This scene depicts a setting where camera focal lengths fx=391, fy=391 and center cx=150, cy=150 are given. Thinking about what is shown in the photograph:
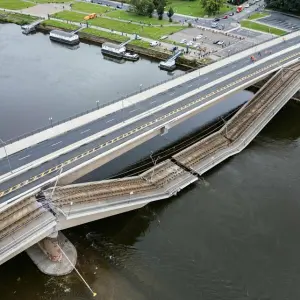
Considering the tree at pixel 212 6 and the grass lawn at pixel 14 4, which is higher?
the grass lawn at pixel 14 4

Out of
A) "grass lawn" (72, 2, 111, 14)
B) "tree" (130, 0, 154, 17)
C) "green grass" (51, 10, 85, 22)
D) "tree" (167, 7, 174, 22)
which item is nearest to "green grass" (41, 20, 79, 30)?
"green grass" (51, 10, 85, 22)

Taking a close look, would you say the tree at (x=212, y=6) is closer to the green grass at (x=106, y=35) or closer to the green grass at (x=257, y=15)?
the green grass at (x=257, y=15)

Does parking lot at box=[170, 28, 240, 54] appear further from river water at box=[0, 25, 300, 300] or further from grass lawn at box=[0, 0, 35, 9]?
grass lawn at box=[0, 0, 35, 9]

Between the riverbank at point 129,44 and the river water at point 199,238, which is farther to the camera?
the riverbank at point 129,44

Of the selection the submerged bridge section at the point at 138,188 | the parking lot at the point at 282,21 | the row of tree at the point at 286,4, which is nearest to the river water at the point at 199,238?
the submerged bridge section at the point at 138,188

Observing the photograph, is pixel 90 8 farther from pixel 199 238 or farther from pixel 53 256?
pixel 53 256

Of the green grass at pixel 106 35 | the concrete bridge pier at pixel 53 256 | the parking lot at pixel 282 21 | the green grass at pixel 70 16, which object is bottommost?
the concrete bridge pier at pixel 53 256
